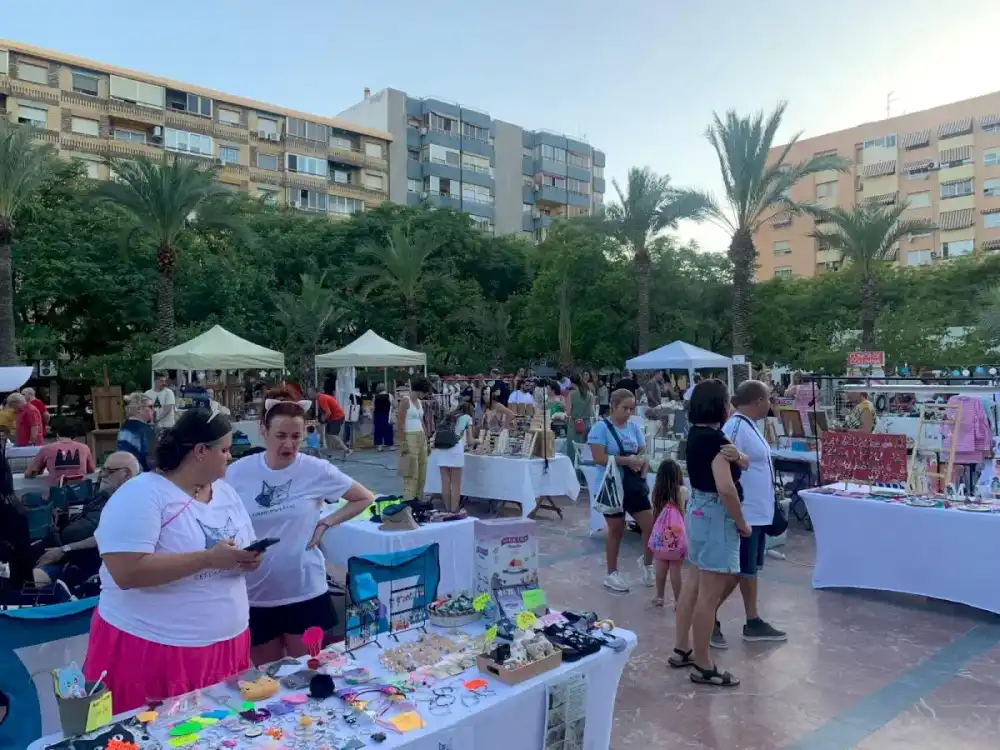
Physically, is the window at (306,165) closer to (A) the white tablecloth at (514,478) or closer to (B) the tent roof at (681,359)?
(B) the tent roof at (681,359)

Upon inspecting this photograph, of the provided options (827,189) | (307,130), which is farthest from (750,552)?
(827,189)

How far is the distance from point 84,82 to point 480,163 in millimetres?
27480

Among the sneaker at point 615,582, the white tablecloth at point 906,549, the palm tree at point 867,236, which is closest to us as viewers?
the white tablecloth at point 906,549

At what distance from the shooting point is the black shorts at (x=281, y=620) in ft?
9.45

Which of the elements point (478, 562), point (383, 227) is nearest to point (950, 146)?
point (383, 227)

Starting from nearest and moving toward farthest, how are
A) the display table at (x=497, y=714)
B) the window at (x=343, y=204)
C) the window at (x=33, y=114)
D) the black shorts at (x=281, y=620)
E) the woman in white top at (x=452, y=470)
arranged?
the display table at (x=497, y=714) → the black shorts at (x=281, y=620) → the woman in white top at (x=452, y=470) → the window at (x=33, y=114) → the window at (x=343, y=204)

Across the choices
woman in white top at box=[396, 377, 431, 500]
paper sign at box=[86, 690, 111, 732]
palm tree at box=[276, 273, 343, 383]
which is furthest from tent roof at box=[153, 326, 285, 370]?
→ paper sign at box=[86, 690, 111, 732]

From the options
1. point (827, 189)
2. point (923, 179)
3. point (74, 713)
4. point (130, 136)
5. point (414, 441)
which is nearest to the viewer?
point (74, 713)

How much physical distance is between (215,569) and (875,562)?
5.19 metres

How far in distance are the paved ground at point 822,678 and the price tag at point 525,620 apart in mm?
1177

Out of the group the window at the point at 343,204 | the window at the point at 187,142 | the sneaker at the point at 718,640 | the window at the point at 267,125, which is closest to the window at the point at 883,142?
the window at the point at 343,204

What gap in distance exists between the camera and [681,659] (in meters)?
4.34

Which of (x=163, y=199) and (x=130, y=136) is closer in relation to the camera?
(x=163, y=199)

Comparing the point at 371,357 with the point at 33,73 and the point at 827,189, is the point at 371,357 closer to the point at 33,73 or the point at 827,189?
the point at 33,73
